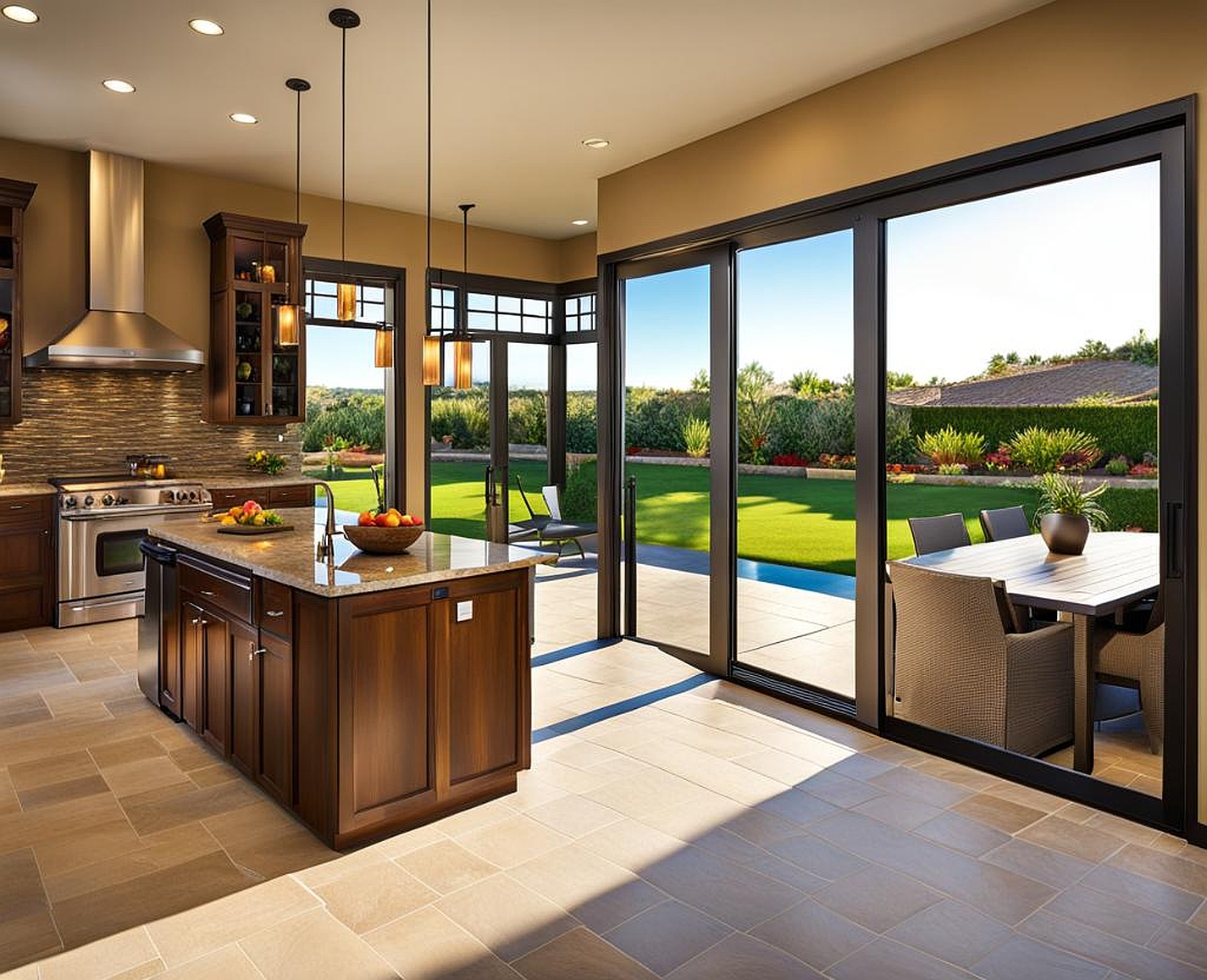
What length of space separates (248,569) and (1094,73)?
3.79 meters

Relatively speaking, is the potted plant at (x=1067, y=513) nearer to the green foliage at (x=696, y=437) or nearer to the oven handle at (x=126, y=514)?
the green foliage at (x=696, y=437)

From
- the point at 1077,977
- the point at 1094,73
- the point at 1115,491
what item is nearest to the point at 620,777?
the point at 1077,977

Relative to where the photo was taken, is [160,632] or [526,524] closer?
[160,632]

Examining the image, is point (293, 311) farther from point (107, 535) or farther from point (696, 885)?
point (696, 885)

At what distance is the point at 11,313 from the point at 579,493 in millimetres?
4985

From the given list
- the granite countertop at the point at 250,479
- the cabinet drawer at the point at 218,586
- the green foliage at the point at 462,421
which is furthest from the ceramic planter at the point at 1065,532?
the green foliage at the point at 462,421

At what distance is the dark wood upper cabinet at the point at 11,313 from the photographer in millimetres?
5797

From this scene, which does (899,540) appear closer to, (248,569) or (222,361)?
(248,569)

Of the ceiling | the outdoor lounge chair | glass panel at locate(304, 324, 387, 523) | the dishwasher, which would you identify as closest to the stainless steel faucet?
the dishwasher

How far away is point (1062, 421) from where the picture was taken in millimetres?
3537

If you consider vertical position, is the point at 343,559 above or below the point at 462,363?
below

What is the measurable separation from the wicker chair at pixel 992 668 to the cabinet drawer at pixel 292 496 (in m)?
4.92

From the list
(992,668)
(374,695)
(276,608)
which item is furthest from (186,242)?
(992,668)

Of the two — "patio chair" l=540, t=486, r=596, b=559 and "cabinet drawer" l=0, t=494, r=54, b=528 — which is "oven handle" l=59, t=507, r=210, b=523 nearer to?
"cabinet drawer" l=0, t=494, r=54, b=528
